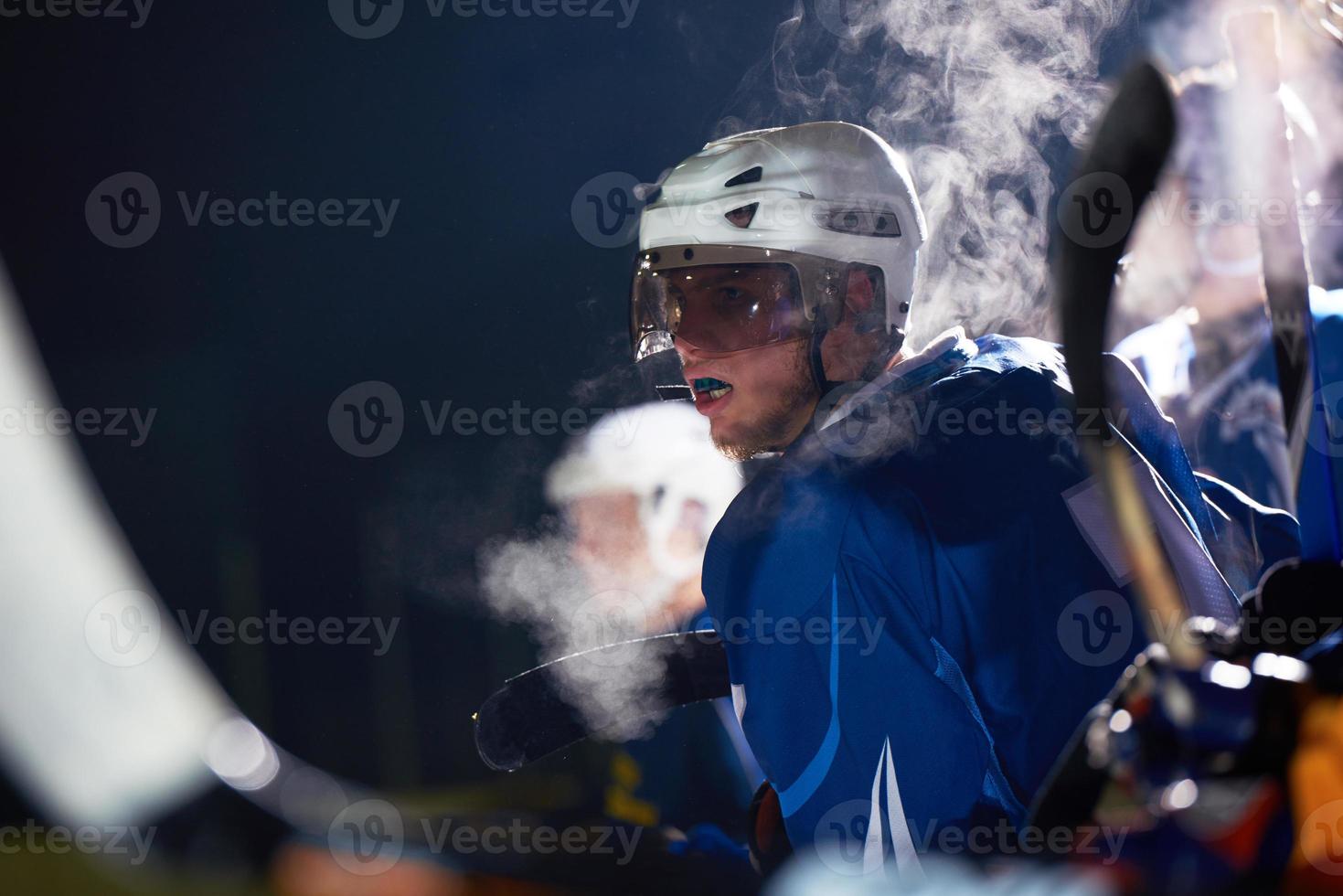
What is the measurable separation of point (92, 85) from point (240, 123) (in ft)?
1.36

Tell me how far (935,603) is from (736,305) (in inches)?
29.7

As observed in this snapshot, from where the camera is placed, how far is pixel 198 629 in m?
3.48

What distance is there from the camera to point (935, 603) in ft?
4.92

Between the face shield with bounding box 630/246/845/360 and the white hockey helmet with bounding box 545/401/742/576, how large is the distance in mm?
1393

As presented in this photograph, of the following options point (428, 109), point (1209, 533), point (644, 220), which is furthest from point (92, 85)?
point (1209, 533)

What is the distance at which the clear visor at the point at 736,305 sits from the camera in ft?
6.64

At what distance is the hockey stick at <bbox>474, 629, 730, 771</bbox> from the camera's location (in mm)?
1857

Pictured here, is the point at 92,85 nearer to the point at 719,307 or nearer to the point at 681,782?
the point at 719,307

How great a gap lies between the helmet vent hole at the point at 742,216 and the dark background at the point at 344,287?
113 cm

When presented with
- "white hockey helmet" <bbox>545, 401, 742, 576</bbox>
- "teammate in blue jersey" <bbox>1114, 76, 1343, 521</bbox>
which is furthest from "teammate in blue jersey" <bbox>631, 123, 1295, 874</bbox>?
"white hockey helmet" <bbox>545, 401, 742, 576</bbox>

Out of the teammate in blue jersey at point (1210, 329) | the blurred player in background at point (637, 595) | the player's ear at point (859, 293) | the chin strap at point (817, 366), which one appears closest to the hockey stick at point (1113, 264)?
the chin strap at point (817, 366)

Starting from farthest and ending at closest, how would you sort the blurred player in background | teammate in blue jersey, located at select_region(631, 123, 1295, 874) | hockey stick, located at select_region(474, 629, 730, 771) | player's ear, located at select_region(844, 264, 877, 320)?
1. the blurred player in background
2. player's ear, located at select_region(844, 264, 877, 320)
3. hockey stick, located at select_region(474, 629, 730, 771)
4. teammate in blue jersey, located at select_region(631, 123, 1295, 874)

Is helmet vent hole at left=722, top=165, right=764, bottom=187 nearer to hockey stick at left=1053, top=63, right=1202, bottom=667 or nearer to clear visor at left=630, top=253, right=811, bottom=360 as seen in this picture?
clear visor at left=630, top=253, right=811, bottom=360

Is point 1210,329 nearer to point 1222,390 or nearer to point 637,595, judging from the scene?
point 1222,390
